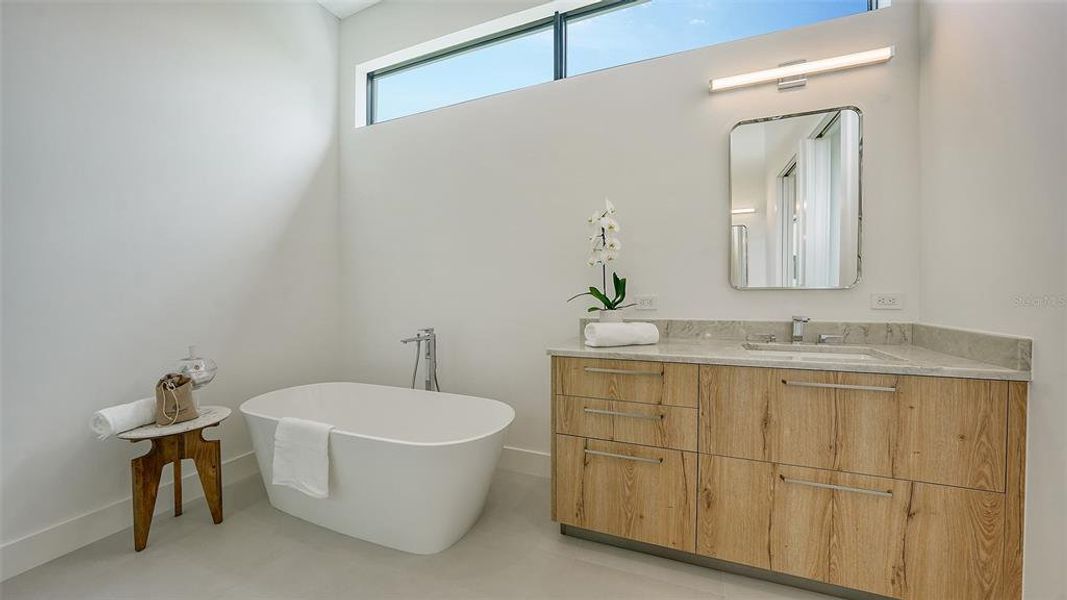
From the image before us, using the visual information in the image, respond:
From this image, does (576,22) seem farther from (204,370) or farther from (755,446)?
(204,370)

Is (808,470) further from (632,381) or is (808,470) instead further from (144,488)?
(144,488)

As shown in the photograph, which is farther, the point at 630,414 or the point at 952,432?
the point at 630,414

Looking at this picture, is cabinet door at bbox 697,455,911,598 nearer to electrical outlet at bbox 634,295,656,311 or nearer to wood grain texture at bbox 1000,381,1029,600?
wood grain texture at bbox 1000,381,1029,600

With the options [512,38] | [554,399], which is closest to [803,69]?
[512,38]

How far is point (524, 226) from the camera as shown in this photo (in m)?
2.62

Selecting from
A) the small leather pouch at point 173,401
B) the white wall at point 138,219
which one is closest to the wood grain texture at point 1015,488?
the small leather pouch at point 173,401

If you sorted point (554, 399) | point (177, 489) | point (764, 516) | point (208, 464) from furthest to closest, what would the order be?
1. point (177, 489)
2. point (208, 464)
3. point (554, 399)
4. point (764, 516)

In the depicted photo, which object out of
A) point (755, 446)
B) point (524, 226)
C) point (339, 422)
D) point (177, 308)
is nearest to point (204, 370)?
point (177, 308)

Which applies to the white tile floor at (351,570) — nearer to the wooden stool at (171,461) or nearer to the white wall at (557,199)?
the wooden stool at (171,461)

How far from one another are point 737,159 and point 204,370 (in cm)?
279

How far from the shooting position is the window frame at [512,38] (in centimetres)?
257

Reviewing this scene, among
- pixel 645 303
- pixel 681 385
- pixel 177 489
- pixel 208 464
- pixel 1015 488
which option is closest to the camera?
pixel 1015 488

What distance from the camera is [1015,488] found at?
126cm

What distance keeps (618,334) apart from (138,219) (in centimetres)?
234
